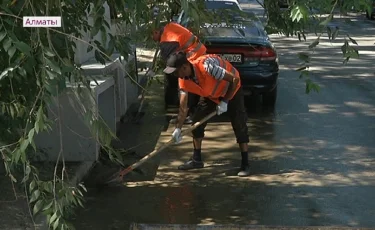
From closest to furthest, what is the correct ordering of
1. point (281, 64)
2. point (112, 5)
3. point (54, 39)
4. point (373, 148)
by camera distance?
point (54, 39) < point (112, 5) < point (373, 148) < point (281, 64)

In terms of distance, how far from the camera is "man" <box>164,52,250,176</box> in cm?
709

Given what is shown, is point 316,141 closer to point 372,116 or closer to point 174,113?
point 372,116

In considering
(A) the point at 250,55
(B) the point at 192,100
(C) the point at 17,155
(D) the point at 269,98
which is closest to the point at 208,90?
(B) the point at 192,100

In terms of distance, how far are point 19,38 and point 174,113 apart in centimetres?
810

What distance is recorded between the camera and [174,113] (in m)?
11.7

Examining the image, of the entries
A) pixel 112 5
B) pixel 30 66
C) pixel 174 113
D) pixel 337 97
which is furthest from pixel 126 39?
pixel 337 97

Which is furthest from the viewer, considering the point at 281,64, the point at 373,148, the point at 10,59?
the point at 281,64

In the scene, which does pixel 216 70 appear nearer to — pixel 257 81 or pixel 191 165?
pixel 191 165

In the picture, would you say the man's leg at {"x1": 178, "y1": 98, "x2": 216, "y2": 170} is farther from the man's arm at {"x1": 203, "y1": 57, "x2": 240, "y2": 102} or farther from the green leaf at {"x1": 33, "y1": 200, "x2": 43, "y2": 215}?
the green leaf at {"x1": 33, "y1": 200, "x2": 43, "y2": 215}

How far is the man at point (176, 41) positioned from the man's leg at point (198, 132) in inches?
33.2

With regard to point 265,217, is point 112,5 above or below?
above

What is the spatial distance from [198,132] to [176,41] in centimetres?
149

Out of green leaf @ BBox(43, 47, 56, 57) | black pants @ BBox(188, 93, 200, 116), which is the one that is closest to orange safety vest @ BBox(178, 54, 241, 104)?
black pants @ BBox(188, 93, 200, 116)

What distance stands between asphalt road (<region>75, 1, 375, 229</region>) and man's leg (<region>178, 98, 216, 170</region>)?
143 millimetres
